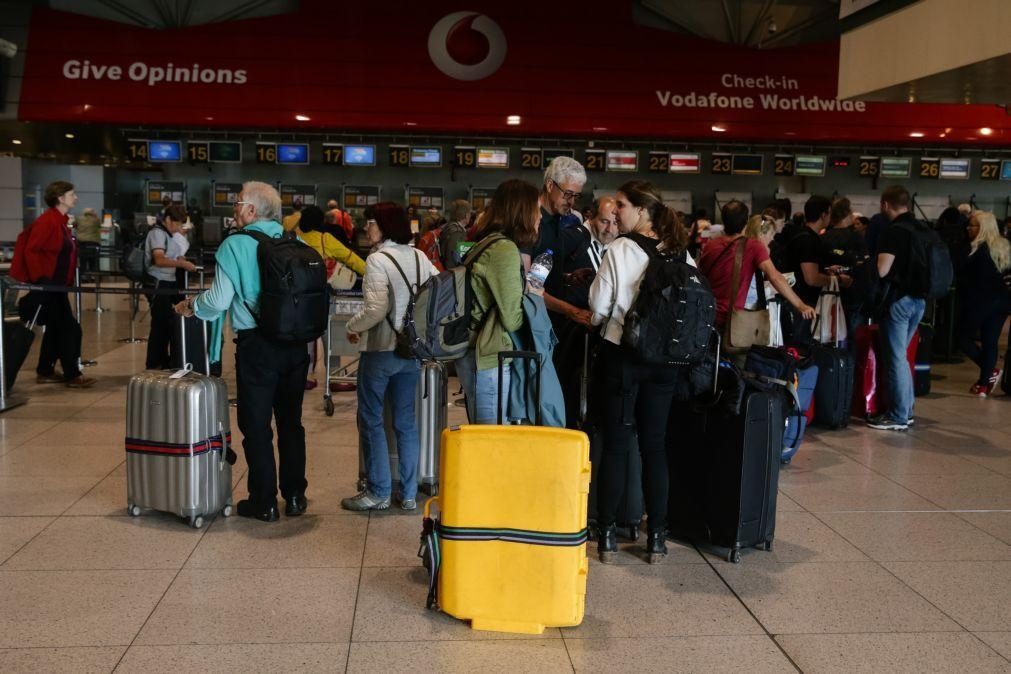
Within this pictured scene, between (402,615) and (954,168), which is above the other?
(954,168)

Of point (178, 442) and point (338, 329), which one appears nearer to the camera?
point (178, 442)

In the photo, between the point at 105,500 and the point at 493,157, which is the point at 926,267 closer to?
the point at 105,500

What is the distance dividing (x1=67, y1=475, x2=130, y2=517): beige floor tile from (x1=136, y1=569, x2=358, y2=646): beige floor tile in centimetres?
108

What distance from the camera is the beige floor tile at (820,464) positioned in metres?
6.02

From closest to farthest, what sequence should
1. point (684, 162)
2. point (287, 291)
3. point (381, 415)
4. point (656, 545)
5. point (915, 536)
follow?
1. point (656, 545)
2. point (287, 291)
3. point (915, 536)
4. point (381, 415)
5. point (684, 162)

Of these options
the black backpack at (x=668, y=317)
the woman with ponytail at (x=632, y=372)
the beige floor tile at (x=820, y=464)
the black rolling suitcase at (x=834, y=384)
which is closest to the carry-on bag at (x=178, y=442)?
the woman with ponytail at (x=632, y=372)

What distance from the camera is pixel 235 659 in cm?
323

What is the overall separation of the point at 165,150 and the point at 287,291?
42.0ft

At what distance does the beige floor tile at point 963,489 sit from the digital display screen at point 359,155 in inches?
468

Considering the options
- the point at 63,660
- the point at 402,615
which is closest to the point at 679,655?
the point at 402,615

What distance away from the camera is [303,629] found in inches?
137

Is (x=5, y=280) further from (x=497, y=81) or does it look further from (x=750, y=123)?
(x=750, y=123)

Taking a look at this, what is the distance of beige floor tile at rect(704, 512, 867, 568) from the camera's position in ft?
14.5

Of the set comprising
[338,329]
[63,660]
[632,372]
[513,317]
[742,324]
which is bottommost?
[63,660]
